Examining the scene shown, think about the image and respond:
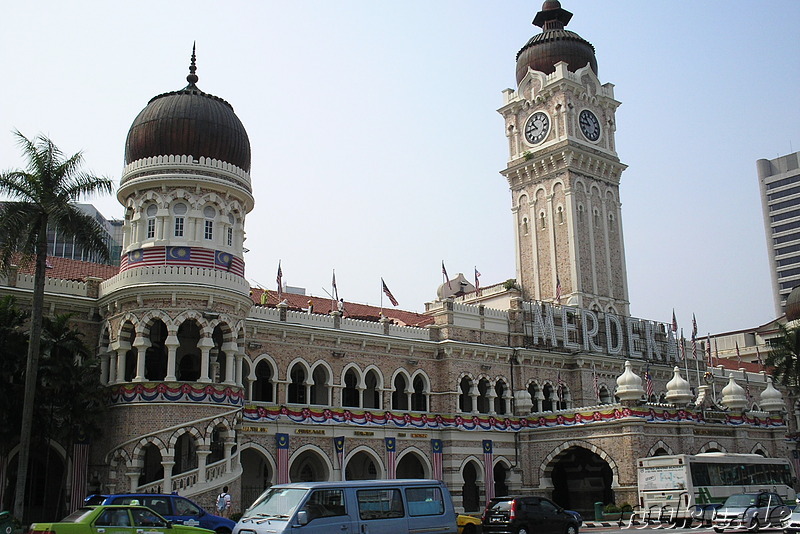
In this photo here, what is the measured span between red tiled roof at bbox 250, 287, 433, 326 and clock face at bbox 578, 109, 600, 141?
15.9 metres

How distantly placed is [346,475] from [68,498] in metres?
13.5

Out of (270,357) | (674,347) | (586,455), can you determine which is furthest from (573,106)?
(270,357)

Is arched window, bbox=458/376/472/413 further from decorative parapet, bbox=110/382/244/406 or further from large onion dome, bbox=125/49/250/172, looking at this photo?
large onion dome, bbox=125/49/250/172

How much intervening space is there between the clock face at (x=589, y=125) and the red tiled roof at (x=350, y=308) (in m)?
15.9

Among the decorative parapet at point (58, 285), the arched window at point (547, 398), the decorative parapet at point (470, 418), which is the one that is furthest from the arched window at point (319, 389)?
the arched window at point (547, 398)

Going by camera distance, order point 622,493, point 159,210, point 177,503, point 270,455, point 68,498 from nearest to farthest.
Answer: point 177,503 → point 68,498 → point 159,210 → point 270,455 → point 622,493

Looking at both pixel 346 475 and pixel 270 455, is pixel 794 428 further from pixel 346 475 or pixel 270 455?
pixel 270 455

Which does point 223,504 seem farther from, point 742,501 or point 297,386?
point 742,501

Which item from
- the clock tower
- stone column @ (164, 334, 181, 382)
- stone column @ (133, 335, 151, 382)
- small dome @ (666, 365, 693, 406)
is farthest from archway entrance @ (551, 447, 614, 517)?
stone column @ (133, 335, 151, 382)

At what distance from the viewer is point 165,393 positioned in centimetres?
2973

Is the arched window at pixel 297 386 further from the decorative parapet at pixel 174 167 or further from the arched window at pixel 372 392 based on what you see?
the decorative parapet at pixel 174 167

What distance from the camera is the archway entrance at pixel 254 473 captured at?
118ft

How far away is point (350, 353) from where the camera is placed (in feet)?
127

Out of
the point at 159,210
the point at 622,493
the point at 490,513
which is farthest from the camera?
the point at 622,493
